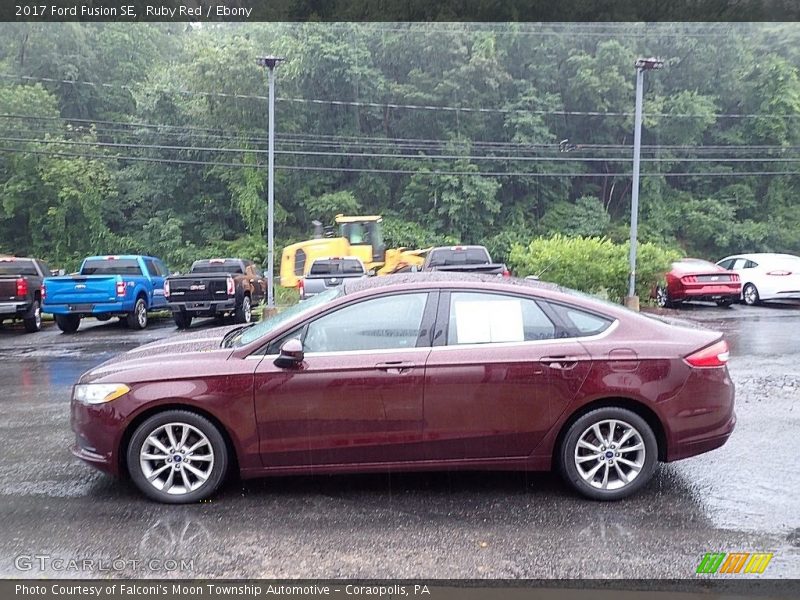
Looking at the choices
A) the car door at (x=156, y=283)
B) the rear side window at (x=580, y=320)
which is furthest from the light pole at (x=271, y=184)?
the rear side window at (x=580, y=320)

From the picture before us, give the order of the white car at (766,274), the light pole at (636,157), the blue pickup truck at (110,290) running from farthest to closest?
the white car at (766,274)
the blue pickup truck at (110,290)
the light pole at (636,157)

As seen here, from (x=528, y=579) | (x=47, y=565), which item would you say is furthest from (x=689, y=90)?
(x=47, y=565)

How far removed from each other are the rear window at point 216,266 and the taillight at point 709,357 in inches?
312

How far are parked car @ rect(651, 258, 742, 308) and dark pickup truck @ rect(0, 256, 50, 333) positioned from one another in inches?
405

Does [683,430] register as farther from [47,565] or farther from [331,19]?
[331,19]

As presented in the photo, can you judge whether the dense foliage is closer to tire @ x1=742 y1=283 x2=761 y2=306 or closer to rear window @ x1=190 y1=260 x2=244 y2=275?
rear window @ x1=190 y1=260 x2=244 y2=275

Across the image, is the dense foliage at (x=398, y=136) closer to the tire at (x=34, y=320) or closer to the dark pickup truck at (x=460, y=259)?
the dark pickup truck at (x=460, y=259)

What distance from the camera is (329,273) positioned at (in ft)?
36.9

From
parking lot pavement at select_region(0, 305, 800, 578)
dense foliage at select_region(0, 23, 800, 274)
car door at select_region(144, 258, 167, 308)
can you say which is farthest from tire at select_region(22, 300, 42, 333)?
parking lot pavement at select_region(0, 305, 800, 578)

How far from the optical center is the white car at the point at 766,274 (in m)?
12.6

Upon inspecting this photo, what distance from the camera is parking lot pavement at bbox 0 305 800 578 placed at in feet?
11.6

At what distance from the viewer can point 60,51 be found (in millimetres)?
9508

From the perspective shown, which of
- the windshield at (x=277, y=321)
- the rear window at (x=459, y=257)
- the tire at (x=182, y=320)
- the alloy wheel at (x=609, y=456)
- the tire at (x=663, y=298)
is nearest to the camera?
the alloy wheel at (x=609, y=456)

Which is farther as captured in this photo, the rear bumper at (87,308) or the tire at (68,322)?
the tire at (68,322)
